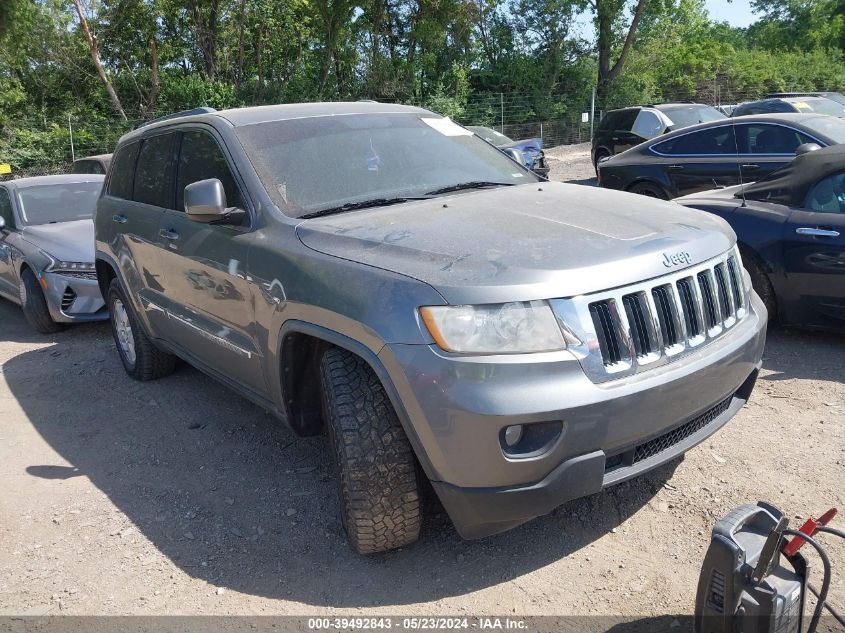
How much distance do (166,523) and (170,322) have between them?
1.43 metres

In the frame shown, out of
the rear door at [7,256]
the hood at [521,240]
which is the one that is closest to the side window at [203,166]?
the hood at [521,240]

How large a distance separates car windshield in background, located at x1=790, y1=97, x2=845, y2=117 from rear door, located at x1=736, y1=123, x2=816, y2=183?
4.84 metres

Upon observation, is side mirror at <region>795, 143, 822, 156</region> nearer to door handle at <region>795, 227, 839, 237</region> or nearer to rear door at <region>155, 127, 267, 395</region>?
door handle at <region>795, 227, 839, 237</region>

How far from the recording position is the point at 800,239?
17.4 feet

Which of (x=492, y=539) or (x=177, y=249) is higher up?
(x=177, y=249)

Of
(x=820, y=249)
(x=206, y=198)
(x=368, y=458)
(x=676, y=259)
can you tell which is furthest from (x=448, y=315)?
(x=820, y=249)

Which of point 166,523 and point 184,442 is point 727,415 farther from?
point 184,442

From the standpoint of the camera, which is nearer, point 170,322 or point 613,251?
point 613,251

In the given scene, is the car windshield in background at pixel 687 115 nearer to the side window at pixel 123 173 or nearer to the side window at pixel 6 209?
the side window at pixel 6 209

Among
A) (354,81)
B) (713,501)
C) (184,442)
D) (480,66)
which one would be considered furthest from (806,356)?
(480,66)

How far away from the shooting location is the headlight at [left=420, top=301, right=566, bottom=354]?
2.75 metres

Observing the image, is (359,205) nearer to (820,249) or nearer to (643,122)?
(820,249)

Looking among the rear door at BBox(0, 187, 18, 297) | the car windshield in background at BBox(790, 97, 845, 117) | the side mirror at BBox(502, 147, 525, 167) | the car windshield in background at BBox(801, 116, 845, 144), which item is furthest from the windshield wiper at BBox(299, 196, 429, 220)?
the car windshield in background at BBox(790, 97, 845, 117)

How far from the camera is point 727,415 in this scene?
11.2ft
